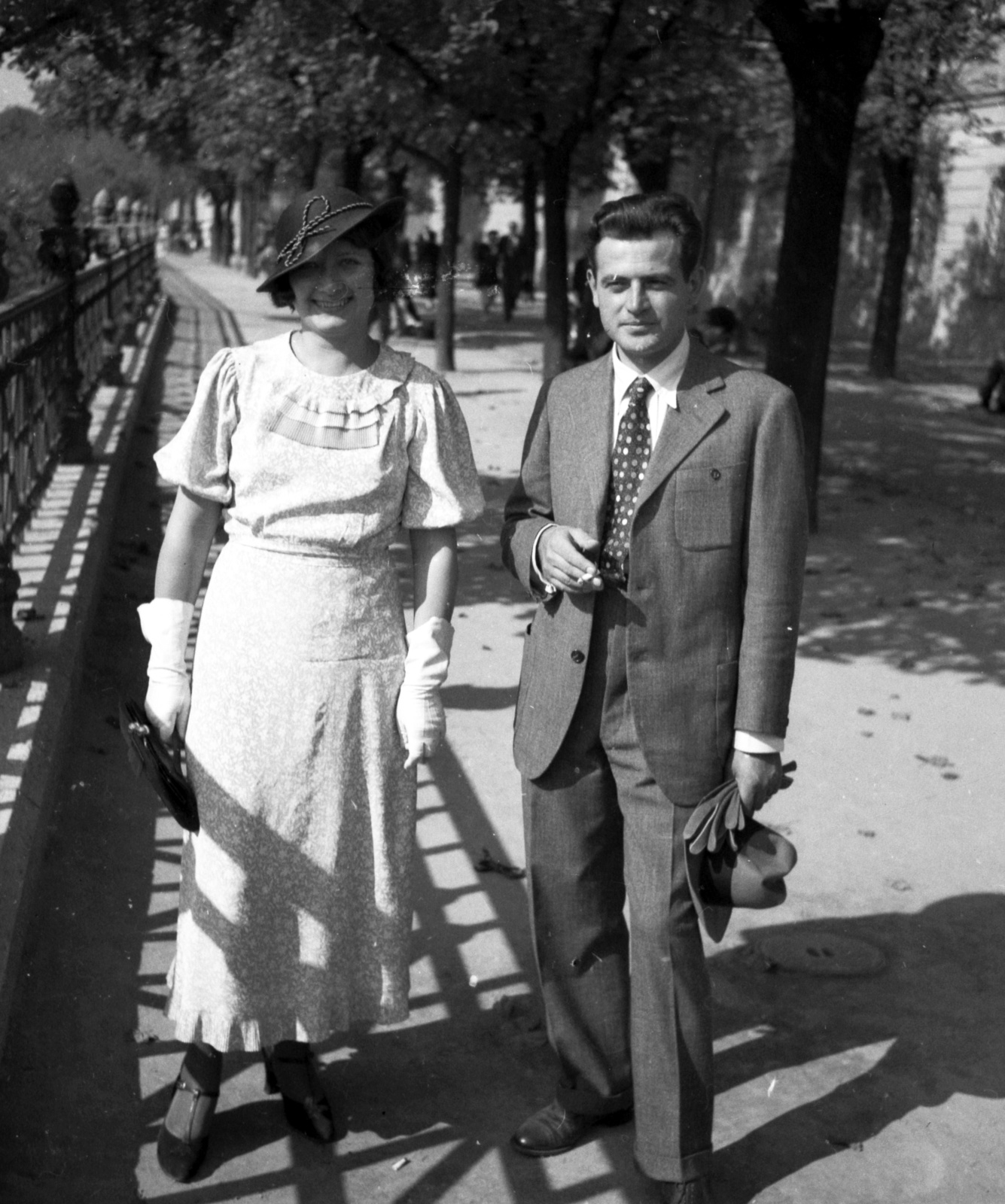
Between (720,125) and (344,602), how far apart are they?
19.0 m

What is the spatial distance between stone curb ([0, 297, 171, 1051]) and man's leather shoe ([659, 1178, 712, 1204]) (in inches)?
60.5

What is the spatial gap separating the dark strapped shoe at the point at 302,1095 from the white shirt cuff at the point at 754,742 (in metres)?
1.24

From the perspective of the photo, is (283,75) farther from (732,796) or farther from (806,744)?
(732,796)

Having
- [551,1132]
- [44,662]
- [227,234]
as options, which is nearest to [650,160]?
[44,662]

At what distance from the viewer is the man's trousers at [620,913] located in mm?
3396

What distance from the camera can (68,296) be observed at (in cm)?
1102

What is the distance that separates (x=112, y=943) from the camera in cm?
468

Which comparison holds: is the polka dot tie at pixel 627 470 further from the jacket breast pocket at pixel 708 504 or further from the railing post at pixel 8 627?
the railing post at pixel 8 627

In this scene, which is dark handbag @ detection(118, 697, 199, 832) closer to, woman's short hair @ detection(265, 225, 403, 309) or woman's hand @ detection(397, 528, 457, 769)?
woman's hand @ detection(397, 528, 457, 769)

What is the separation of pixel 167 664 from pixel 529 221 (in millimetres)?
34137

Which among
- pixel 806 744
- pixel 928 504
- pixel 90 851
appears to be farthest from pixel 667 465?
pixel 928 504

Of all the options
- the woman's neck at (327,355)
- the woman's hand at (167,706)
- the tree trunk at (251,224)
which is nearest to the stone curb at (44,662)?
the woman's hand at (167,706)

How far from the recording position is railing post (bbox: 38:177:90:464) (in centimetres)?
1076

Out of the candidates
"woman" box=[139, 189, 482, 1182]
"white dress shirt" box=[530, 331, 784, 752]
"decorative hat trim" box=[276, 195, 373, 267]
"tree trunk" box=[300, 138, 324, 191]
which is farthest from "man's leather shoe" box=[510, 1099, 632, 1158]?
"tree trunk" box=[300, 138, 324, 191]
